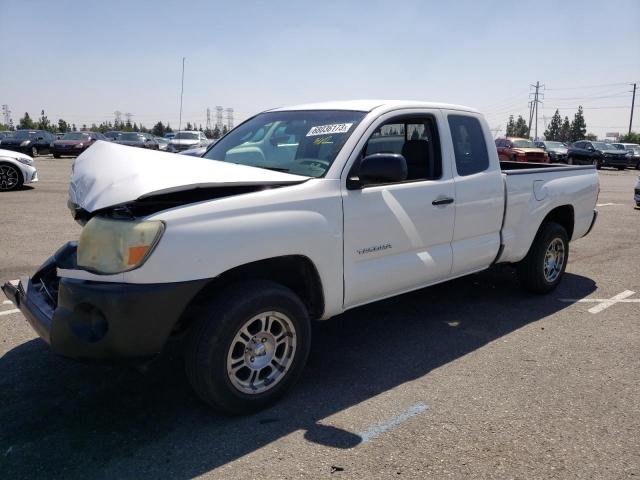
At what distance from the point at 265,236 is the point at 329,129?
1177 millimetres

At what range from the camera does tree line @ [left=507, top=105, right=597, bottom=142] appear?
306ft

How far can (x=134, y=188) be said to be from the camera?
2869 millimetres

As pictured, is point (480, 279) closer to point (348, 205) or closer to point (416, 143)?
point (416, 143)

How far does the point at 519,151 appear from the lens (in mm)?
25328

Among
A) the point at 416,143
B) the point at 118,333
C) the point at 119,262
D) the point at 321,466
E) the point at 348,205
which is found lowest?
the point at 321,466

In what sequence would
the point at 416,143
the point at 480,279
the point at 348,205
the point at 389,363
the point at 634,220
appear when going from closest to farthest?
the point at 348,205, the point at 389,363, the point at 416,143, the point at 480,279, the point at 634,220

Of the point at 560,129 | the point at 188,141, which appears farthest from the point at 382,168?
the point at 560,129

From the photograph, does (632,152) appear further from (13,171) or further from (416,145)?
(416,145)

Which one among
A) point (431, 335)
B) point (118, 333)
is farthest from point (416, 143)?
point (118, 333)

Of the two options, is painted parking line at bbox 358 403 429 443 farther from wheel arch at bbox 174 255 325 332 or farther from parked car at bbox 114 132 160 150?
parked car at bbox 114 132 160 150

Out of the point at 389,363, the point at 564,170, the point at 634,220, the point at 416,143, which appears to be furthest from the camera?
the point at 634,220

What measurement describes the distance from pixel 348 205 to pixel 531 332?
2.22 m

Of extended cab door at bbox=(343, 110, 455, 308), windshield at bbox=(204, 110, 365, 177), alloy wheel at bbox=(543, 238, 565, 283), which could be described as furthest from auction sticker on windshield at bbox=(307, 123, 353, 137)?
alloy wheel at bbox=(543, 238, 565, 283)

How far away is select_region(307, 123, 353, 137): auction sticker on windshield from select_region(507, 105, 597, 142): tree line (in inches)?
3616
